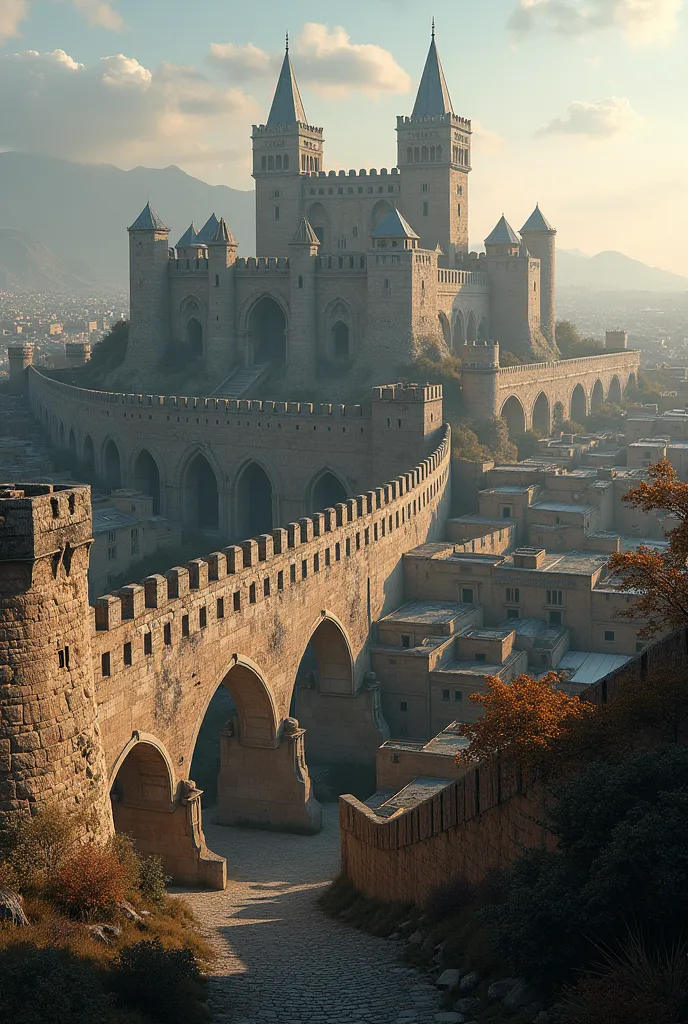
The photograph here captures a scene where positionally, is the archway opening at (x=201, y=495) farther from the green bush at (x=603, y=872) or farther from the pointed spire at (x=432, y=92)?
the green bush at (x=603, y=872)

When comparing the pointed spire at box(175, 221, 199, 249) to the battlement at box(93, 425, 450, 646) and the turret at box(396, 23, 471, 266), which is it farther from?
the battlement at box(93, 425, 450, 646)

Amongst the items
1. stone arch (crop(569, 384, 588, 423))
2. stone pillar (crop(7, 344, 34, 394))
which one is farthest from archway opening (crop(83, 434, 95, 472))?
stone pillar (crop(7, 344, 34, 394))

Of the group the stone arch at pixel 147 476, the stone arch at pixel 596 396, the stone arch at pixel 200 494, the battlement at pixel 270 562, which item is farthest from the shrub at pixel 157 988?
the stone arch at pixel 596 396

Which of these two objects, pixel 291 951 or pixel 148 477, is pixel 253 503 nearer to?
pixel 148 477

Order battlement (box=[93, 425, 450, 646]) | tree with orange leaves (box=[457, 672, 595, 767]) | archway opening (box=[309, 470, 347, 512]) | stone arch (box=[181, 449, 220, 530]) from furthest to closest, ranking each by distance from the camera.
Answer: stone arch (box=[181, 449, 220, 530]) → archway opening (box=[309, 470, 347, 512]) → battlement (box=[93, 425, 450, 646]) → tree with orange leaves (box=[457, 672, 595, 767])

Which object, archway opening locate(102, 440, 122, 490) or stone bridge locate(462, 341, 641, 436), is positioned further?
archway opening locate(102, 440, 122, 490)

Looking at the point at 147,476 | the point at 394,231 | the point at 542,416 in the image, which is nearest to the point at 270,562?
the point at 147,476

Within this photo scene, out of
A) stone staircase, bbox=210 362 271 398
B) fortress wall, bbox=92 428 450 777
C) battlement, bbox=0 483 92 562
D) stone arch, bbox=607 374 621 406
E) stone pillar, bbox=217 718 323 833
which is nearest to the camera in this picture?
battlement, bbox=0 483 92 562
